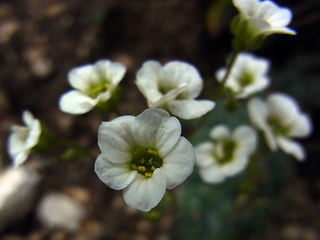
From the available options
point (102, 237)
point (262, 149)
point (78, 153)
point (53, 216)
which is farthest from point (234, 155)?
point (53, 216)

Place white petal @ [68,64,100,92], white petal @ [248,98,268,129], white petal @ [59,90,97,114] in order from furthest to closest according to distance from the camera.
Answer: white petal @ [248,98,268,129]
white petal @ [68,64,100,92]
white petal @ [59,90,97,114]

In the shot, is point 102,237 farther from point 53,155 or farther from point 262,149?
point 262,149

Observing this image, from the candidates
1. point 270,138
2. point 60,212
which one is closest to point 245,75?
point 270,138

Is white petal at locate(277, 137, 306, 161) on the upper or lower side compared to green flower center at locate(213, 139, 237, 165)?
upper

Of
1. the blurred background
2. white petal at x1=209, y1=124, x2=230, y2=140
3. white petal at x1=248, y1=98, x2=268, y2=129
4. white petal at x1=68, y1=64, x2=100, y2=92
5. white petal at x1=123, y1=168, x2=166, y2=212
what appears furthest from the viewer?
the blurred background

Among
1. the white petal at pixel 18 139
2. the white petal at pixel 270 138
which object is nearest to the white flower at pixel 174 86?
the white petal at pixel 270 138

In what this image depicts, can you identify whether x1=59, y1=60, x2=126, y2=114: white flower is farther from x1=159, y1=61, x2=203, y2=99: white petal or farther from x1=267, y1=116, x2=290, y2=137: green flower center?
x1=267, y1=116, x2=290, y2=137: green flower center

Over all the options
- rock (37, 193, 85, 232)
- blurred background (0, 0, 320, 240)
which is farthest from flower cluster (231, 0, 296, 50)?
rock (37, 193, 85, 232)

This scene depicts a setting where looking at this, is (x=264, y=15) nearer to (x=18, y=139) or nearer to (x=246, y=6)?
(x=246, y=6)
